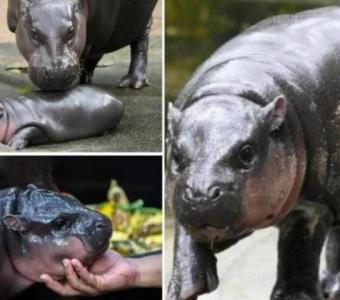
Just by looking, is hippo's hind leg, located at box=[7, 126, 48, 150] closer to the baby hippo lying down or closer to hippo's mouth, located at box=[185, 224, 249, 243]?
the baby hippo lying down

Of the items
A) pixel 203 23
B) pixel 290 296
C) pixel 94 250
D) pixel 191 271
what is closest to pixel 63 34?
pixel 94 250

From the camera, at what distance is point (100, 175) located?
1.69 m

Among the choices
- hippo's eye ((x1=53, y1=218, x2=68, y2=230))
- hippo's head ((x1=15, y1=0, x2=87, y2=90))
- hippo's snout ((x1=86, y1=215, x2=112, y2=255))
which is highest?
hippo's head ((x1=15, y1=0, x2=87, y2=90))

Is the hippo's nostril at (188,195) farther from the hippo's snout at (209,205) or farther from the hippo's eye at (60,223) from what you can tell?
the hippo's eye at (60,223)

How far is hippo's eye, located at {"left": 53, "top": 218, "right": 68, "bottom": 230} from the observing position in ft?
4.99

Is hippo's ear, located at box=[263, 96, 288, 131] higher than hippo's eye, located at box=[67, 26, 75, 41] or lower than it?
higher

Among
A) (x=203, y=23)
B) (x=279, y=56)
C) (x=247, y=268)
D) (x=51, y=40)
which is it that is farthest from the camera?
(x=203, y=23)

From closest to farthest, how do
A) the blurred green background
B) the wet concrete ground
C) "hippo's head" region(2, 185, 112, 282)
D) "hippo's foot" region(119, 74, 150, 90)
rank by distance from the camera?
"hippo's head" region(2, 185, 112, 282) < "hippo's foot" region(119, 74, 150, 90) < the wet concrete ground < the blurred green background

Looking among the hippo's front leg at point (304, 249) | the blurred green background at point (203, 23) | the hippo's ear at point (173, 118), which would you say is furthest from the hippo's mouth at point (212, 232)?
the blurred green background at point (203, 23)

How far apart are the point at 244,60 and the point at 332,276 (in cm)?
64

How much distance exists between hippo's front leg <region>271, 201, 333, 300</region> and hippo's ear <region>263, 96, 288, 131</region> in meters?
0.28

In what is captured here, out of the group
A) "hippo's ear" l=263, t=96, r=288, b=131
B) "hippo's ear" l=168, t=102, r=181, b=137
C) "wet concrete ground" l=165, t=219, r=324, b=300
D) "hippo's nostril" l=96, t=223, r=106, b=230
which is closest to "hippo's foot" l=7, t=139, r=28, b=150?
"hippo's nostril" l=96, t=223, r=106, b=230

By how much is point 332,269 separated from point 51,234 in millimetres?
620

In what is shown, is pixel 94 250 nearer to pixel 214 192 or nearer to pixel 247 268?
pixel 214 192
